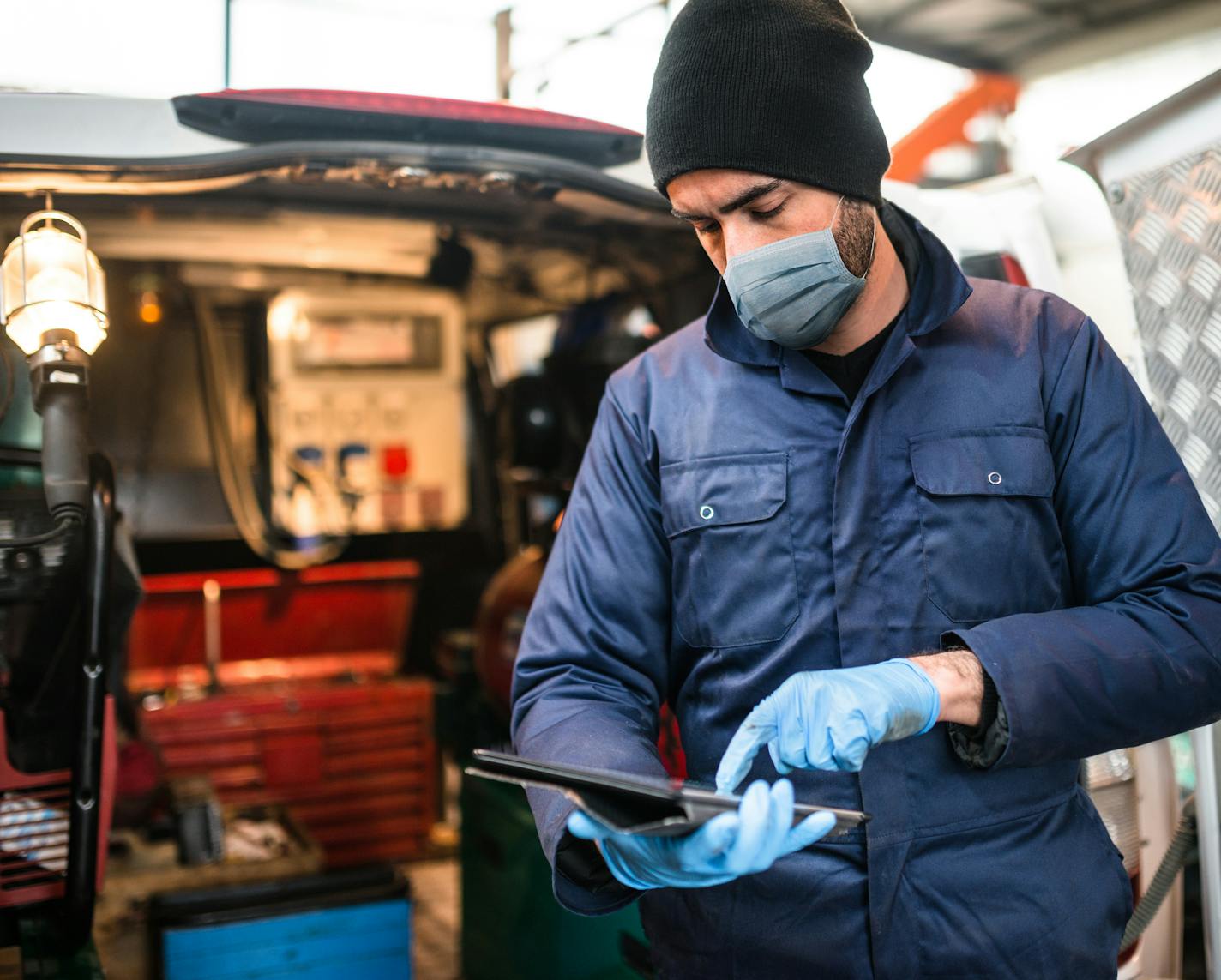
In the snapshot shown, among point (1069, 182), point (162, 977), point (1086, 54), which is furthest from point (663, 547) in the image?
point (1086, 54)

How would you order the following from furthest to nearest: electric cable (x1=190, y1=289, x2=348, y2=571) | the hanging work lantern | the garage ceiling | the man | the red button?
the garage ceiling, the red button, electric cable (x1=190, y1=289, x2=348, y2=571), the hanging work lantern, the man

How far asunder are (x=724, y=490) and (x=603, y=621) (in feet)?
0.84

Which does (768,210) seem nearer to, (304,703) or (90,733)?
(90,733)

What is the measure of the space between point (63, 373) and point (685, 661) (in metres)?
1.25

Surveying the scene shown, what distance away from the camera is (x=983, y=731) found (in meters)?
1.33

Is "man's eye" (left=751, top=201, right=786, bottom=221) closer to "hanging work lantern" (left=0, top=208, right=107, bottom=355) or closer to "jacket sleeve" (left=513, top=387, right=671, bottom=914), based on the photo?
"jacket sleeve" (left=513, top=387, right=671, bottom=914)

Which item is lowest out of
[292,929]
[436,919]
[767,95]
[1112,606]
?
[436,919]

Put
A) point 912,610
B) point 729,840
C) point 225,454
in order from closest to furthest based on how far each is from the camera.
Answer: point 729,840
point 912,610
point 225,454

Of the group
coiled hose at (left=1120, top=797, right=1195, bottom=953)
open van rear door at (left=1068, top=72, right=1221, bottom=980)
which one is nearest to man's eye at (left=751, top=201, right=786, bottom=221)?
open van rear door at (left=1068, top=72, right=1221, bottom=980)

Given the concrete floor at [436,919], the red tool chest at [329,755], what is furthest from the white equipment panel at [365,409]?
the concrete floor at [436,919]

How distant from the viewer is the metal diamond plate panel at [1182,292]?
176cm

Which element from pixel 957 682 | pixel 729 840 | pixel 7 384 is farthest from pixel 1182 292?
pixel 7 384

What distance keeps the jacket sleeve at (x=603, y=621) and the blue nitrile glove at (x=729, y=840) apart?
256 mm

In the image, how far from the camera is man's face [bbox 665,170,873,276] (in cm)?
145
